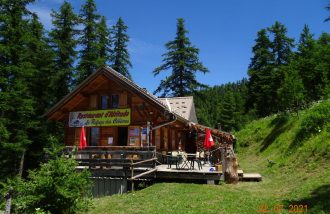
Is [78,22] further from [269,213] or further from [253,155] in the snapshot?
[269,213]

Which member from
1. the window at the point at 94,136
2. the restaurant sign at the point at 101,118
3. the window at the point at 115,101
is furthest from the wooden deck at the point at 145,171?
the window at the point at 115,101

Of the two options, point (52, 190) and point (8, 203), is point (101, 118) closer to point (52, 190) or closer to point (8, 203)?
point (52, 190)

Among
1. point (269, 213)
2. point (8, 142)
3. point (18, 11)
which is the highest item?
point (18, 11)

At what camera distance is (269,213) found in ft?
37.7

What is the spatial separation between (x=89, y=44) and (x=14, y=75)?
388 inches

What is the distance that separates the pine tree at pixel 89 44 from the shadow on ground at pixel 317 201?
25.3 m

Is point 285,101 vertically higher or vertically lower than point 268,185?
higher

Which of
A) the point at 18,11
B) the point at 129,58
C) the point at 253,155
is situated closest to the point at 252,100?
the point at 129,58

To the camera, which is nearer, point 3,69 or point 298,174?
point 298,174

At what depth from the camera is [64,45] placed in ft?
109

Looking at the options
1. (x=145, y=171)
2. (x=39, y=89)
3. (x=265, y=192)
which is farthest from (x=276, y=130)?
(x=39, y=89)

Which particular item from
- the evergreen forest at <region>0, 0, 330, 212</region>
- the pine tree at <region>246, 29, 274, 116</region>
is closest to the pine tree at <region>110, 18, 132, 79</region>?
the evergreen forest at <region>0, 0, 330, 212</region>

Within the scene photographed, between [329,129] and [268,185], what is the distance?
5920 millimetres
